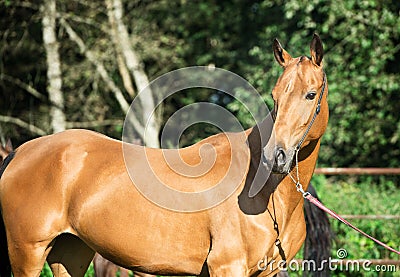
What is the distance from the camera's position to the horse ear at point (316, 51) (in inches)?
142

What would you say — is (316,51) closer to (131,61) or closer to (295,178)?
(295,178)

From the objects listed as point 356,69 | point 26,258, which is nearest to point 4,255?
point 26,258

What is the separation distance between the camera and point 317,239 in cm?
534

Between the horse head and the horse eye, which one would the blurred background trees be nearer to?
the horse head

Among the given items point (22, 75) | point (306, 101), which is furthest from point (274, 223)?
point (22, 75)

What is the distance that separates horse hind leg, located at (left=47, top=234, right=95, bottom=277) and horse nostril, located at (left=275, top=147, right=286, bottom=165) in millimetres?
1938

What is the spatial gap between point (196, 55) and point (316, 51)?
530 inches

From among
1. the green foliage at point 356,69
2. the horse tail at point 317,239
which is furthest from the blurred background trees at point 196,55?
the horse tail at point 317,239

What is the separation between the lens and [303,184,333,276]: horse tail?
5316mm

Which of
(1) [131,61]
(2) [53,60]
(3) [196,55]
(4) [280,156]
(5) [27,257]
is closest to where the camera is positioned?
(4) [280,156]

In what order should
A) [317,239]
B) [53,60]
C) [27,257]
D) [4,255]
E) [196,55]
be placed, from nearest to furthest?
[27,257] → [4,255] → [317,239] → [53,60] → [196,55]

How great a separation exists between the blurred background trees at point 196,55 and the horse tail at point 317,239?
21.9 ft

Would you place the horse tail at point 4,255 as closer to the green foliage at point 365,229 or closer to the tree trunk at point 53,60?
the green foliage at point 365,229

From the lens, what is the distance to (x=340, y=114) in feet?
42.0
